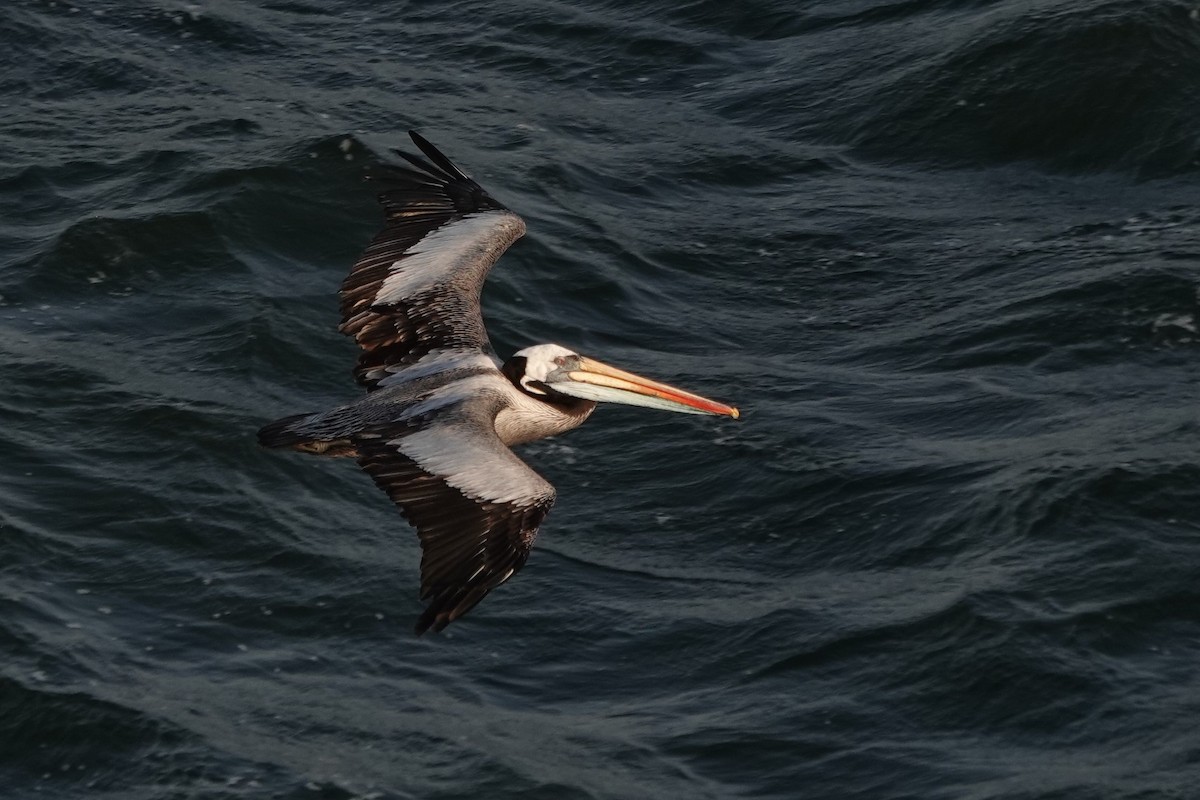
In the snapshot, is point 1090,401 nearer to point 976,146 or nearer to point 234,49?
point 976,146

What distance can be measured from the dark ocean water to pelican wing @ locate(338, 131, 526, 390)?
2.61 m

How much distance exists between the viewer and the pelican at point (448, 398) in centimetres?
952

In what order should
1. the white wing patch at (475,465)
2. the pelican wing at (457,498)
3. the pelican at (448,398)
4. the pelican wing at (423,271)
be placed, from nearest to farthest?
1. the pelican wing at (457,498)
2. the pelican at (448,398)
3. the white wing patch at (475,465)
4. the pelican wing at (423,271)

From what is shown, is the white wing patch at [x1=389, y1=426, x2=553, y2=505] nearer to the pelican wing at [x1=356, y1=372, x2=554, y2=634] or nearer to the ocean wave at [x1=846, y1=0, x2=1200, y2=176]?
the pelican wing at [x1=356, y1=372, x2=554, y2=634]

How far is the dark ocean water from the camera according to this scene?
43.0 feet

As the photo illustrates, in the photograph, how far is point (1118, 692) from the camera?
1338cm

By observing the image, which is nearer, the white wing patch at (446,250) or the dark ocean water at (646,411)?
the white wing patch at (446,250)

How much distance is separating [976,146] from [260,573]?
8339 millimetres

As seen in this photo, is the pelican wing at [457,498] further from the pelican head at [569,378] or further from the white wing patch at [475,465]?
the pelican head at [569,378]

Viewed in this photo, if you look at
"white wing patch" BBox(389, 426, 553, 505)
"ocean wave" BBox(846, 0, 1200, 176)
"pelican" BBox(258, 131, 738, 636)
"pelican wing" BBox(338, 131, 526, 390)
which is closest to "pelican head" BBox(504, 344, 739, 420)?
"pelican" BBox(258, 131, 738, 636)

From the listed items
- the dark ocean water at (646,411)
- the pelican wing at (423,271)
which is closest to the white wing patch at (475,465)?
the pelican wing at (423,271)

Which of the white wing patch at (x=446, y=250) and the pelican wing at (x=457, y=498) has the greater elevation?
the white wing patch at (x=446, y=250)

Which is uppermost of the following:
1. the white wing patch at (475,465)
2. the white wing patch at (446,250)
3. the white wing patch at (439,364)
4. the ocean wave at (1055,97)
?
the white wing patch at (446,250)

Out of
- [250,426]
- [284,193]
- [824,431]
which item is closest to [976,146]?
[824,431]
